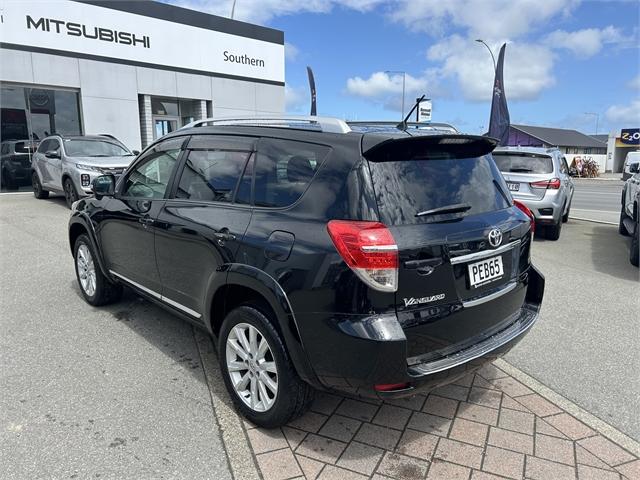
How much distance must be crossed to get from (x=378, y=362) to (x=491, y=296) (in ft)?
2.90

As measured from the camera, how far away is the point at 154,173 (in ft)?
13.1

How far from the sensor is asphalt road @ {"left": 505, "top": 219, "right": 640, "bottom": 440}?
3.33 metres

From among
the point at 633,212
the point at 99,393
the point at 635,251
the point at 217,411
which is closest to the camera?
the point at 217,411

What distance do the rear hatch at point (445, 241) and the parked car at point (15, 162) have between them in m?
15.8

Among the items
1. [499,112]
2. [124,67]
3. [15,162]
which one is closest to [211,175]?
[15,162]

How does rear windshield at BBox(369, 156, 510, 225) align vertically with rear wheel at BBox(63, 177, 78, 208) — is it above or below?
above

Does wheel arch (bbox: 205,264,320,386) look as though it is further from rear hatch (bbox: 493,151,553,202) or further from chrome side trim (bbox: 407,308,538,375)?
rear hatch (bbox: 493,151,553,202)

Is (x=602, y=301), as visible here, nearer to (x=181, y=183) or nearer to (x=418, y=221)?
(x=418, y=221)

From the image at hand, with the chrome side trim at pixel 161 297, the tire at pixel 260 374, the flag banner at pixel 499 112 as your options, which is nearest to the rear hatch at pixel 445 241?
the tire at pixel 260 374

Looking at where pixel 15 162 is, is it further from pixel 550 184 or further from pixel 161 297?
pixel 550 184

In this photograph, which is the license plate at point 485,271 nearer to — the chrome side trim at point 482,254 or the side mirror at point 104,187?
the chrome side trim at point 482,254

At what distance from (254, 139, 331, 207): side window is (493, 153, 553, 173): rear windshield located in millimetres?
7072

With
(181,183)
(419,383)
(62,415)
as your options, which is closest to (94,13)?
(181,183)

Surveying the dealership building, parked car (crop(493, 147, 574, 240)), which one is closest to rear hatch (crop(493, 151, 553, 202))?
parked car (crop(493, 147, 574, 240))
